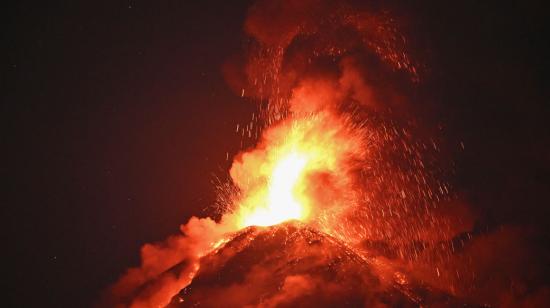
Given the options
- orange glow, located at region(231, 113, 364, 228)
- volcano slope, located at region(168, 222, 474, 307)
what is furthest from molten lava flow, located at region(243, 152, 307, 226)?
volcano slope, located at region(168, 222, 474, 307)

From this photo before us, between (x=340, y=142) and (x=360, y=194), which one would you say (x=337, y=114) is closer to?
(x=340, y=142)

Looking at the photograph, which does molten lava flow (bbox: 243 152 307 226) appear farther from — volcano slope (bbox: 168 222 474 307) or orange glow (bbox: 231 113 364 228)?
volcano slope (bbox: 168 222 474 307)

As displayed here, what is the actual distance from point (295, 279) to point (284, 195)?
556 cm

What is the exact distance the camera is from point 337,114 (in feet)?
49.3

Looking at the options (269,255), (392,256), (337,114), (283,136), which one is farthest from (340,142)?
(269,255)

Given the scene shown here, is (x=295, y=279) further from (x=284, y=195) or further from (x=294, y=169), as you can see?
(x=294, y=169)

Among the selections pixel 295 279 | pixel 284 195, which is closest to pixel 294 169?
pixel 284 195

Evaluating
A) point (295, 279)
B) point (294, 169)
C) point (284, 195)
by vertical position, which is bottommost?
point (295, 279)

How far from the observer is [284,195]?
13.8m

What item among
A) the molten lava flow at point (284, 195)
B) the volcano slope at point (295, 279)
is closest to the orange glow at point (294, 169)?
the molten lava flow at point (284, 195)

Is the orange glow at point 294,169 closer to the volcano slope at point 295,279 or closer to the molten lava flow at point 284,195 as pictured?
the molten lava flow at point 284,195

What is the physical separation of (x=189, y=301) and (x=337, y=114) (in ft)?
29.1

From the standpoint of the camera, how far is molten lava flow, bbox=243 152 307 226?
43.3 ft

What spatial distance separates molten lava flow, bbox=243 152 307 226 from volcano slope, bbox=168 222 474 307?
296cm
